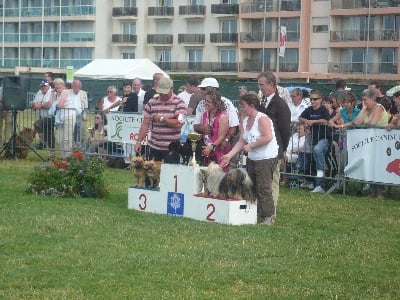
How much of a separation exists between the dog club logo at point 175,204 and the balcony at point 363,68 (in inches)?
1963

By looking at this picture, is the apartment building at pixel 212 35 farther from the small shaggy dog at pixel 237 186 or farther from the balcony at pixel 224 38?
the small shaggy dog at pixel 237 186

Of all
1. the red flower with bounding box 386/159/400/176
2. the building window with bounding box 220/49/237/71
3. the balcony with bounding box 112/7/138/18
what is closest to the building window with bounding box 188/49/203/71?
the building window with bounding box 220/49/237/71

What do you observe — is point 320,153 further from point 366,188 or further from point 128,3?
point 128,3

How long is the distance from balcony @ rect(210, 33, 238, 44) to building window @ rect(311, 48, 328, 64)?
28.0 ft

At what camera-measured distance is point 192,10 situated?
7425 centimetres

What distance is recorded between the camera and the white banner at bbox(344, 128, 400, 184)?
14.3 m

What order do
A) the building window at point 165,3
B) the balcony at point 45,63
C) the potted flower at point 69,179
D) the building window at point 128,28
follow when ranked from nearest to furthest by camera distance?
1. the potted flower at point 69,179
2. the building window at point 165,3
3. the building window at point 128,28
4. the balcony at point 45,63

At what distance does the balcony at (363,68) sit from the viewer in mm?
60281

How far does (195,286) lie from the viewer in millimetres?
7973

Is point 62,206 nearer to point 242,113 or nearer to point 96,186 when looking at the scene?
point 96,186

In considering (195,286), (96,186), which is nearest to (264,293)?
(195,286)

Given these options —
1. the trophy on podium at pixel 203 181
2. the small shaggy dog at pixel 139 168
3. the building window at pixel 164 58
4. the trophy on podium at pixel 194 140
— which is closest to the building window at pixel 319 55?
the building window at pixel 164 58

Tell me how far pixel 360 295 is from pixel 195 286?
1515 millimetres

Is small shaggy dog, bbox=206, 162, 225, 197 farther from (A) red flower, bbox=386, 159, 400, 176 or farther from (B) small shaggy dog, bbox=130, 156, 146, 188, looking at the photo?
(A) red flower, bbox=386, 159, 400, 176
